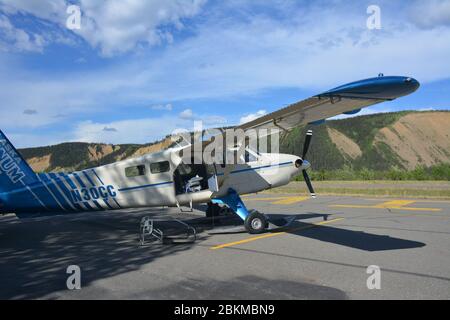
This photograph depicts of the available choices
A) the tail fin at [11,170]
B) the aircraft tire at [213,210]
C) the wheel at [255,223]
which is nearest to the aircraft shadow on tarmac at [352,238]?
the wheel at [255,223]

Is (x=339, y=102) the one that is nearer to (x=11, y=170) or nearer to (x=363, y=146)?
(x=11, y=170)

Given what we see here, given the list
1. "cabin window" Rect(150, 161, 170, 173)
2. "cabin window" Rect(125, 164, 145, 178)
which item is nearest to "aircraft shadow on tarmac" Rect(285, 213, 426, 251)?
"cabin window" Rect(150, 161, 170, 173)

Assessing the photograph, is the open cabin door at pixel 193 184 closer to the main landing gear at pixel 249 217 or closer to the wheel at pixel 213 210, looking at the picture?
the main landing gear at pixel 249 217

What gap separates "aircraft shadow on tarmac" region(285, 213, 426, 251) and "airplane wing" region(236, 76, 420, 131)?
115 inches

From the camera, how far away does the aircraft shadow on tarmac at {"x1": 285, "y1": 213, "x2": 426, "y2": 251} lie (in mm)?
7812

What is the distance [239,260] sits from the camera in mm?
6988

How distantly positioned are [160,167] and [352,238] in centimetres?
537

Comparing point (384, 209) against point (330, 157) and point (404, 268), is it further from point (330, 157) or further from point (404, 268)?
point (330, 157)

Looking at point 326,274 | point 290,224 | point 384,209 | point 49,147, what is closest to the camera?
point 326,274

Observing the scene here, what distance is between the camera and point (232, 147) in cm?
1012

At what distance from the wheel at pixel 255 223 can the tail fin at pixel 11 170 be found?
19.6ft
